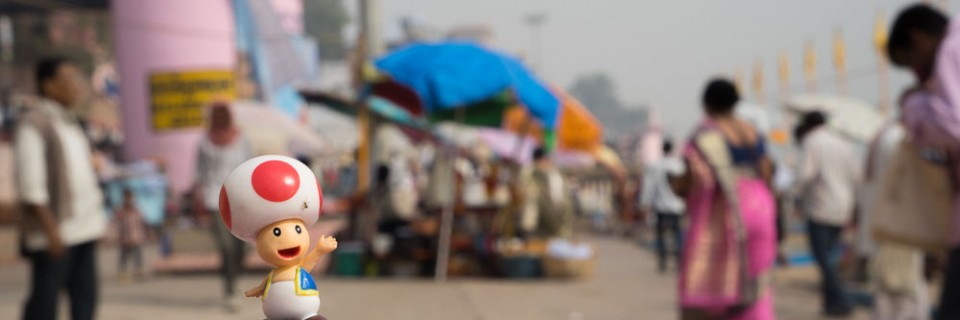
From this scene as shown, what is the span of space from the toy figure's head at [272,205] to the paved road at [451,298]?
215 inches

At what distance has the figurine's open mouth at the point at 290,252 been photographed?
4.42 ft

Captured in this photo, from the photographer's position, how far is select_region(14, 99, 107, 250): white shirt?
4.79m

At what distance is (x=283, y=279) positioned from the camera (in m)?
1.34

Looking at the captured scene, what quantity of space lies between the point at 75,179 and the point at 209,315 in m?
3.27

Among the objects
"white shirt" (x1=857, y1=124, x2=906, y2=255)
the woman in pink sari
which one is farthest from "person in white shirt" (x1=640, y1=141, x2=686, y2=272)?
the woman in pink sari

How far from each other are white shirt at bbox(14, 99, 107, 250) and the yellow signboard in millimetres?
16971

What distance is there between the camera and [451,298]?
9602 millimetres

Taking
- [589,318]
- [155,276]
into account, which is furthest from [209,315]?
[155,276]

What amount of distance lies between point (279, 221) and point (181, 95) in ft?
70.1

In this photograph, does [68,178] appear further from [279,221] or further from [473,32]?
[473,32]

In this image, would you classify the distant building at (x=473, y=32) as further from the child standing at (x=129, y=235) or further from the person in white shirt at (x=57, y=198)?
the person in white shirt at (x=57, y=198)

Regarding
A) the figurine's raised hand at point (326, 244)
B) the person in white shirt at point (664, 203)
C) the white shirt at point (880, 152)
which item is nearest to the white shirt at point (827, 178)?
the white shirt at point (880, 152)

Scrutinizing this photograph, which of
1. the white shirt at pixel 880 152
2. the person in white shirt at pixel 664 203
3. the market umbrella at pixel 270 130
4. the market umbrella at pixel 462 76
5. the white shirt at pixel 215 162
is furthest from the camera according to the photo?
the market umbrella at pixel 270 130

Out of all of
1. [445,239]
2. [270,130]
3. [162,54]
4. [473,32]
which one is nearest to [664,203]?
[445,239]
